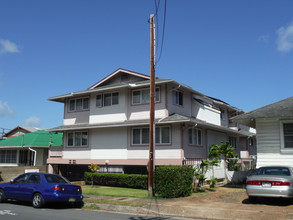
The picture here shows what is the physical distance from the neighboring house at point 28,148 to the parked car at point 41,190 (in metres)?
17.2

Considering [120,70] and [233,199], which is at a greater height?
[120,70]

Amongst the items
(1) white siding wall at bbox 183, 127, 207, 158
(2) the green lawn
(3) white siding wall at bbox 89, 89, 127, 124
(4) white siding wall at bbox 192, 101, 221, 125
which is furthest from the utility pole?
(4) white siding wall at bbox 192, 101, 221, 125

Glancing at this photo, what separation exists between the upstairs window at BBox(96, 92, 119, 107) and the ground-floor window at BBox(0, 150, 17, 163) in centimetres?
1597

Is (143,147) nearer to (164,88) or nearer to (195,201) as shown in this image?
(164,88)

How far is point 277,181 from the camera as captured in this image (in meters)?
11.3

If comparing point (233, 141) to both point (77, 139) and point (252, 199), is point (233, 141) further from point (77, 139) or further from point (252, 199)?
point (252, 199)

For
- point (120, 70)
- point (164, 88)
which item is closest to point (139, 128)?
point (164, 88)

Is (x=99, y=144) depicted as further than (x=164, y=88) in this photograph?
Yes

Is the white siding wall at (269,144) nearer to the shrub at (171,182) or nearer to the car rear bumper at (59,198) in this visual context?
the shrub at (171,182)

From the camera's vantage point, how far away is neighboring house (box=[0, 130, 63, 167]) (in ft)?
102

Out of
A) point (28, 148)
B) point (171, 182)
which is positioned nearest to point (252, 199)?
point (171, 182)

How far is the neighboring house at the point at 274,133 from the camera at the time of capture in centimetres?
1562

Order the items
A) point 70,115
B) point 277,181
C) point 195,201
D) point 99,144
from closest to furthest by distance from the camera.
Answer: point 277,181 < point 195,201 < point 99,144 < point 70,115

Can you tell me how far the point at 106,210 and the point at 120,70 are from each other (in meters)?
13.2
